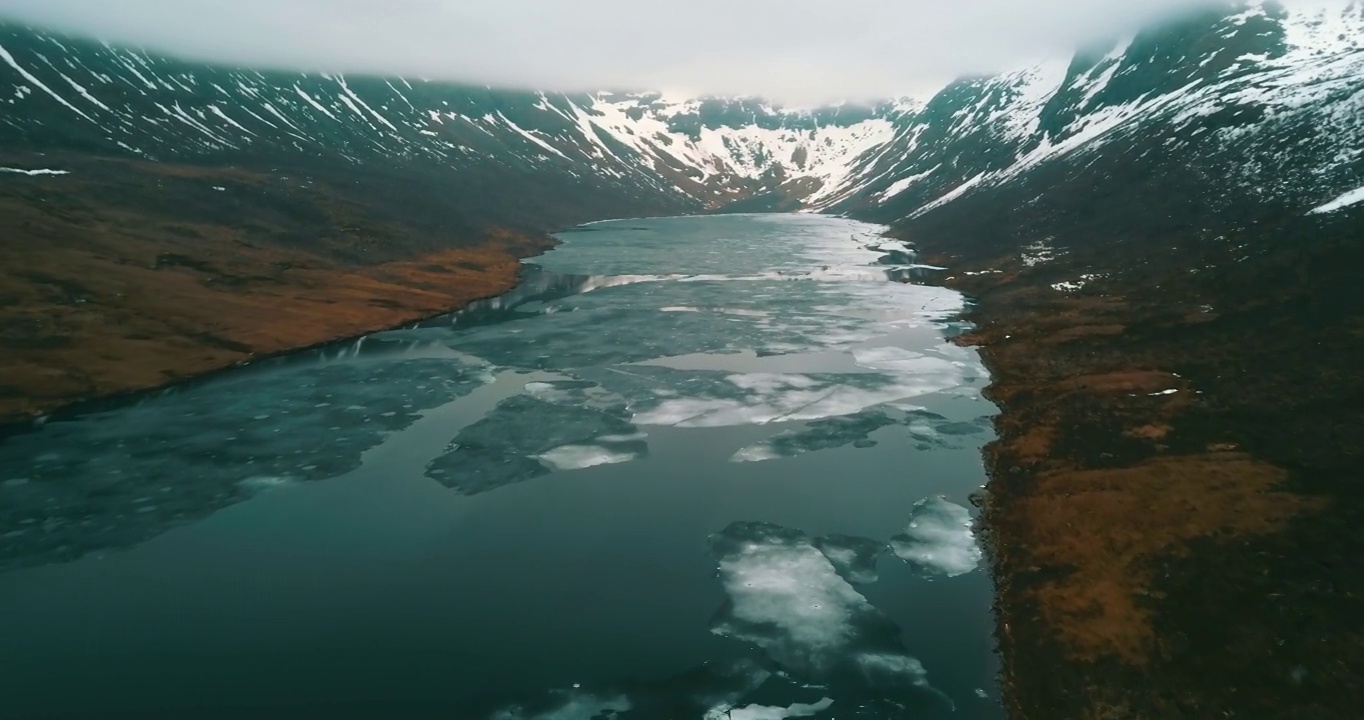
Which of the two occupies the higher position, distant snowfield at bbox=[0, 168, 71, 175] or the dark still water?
distant snowfield at bbox=[0, 168, 71, 175]

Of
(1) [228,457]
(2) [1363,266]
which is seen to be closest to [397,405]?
(1) [228,457]

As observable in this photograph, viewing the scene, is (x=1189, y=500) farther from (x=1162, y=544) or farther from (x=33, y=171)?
(x=33, y=171)

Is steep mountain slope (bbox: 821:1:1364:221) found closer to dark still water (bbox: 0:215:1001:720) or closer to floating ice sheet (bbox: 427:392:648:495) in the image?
dark still water (bbox: 0:215:1001:720)

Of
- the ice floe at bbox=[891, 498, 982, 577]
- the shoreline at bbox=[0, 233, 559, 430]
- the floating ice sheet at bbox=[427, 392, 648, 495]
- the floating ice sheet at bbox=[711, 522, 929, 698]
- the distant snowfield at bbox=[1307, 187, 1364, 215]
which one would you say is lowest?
the floating ice sheet at bbox=[711, 522, 929, 698]

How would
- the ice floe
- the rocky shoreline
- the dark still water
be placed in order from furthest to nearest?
the ice floe, the dark still water, the rocky shoreline

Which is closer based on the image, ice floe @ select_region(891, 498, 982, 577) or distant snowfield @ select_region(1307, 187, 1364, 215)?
ice floe @ select_region(891, 498, 982, 577)

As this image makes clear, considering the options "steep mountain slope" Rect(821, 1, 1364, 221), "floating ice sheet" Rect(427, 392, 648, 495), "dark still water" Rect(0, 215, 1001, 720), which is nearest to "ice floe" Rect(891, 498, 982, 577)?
"dark still water" Rect(0, 215, 1001, 720)

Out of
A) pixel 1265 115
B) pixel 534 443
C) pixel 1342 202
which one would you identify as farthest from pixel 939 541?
pixel 1265 115
